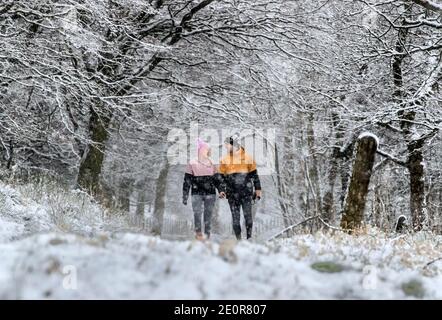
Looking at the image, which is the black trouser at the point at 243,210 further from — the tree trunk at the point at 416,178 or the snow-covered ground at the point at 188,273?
the tree trunk at the point at 416,178

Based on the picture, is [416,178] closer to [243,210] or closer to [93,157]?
[243,210]

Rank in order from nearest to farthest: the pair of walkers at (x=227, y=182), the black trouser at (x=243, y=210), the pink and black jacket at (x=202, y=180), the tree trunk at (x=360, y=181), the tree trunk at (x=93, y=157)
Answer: the tree trunk at (x=360, y=181), the black trouser at (x=243, y=210), the pair of walkers at (x=227, y=182), the pink and black jacket at (x=202, y=180), the tree trunk at (x=93, y=157)


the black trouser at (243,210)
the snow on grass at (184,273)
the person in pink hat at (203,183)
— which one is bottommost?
the snow on grass at (184,273)

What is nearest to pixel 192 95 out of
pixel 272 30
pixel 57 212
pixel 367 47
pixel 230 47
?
pixel 230 47

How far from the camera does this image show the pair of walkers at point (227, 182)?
932 centimetres

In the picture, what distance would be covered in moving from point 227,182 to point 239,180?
0.26 meters

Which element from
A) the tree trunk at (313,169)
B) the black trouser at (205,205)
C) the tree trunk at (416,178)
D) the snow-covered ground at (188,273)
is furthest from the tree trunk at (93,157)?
the snow-covered ground at (188,273)

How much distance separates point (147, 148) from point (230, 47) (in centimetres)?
941

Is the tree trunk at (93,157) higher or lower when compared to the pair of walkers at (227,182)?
higher

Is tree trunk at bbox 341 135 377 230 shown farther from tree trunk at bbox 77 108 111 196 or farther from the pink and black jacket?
tree trunk at bbox 77 108 111 196

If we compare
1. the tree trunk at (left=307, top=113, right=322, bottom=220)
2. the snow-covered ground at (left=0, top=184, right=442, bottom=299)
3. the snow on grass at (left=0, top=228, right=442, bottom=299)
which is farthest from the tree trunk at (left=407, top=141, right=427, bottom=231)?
the snow on grass at (left=0, top=228, right=442, bottom=299)

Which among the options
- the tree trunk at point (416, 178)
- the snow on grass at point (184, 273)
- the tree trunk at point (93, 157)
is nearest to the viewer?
the snow on grass at point (184, 273)

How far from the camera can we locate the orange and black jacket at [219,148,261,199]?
932cm

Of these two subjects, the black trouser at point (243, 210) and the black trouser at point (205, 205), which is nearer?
the black trouser at point (243, 210)
